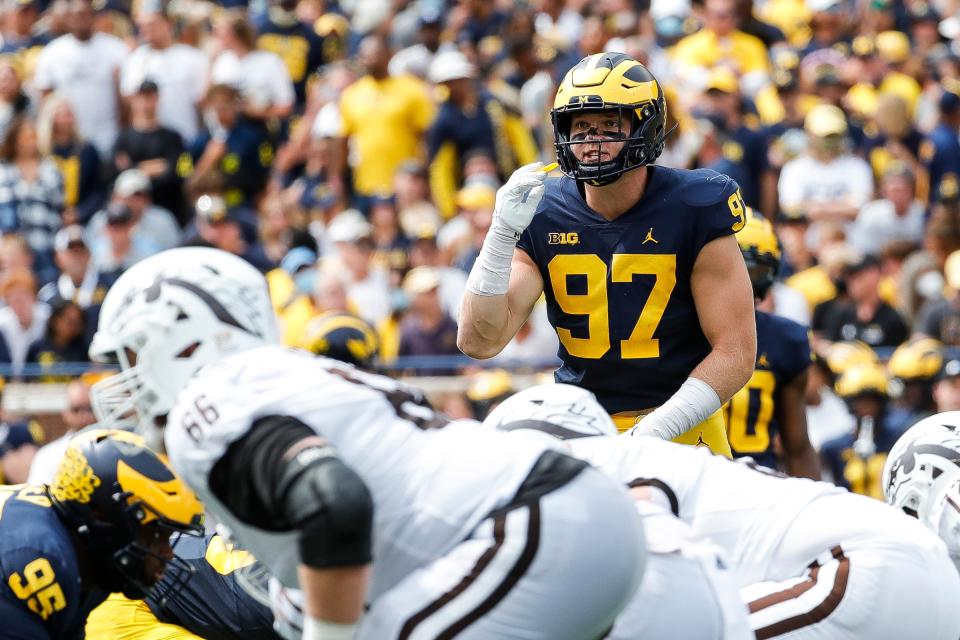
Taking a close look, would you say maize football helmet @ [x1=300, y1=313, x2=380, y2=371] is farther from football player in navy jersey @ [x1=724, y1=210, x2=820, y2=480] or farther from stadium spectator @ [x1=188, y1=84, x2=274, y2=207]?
stadium spectator @ [x1=188, y1=84, x2=274, y2=207]

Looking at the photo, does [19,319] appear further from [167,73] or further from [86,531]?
[86,531]

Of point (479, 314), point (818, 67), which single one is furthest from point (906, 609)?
point (818, 67)

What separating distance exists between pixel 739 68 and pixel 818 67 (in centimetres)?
68

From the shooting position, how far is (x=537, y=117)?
12.4 metres

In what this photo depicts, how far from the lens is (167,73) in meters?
12.6

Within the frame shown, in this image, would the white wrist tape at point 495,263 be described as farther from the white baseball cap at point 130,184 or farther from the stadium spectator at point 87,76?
the stadium spectator at point 87,76

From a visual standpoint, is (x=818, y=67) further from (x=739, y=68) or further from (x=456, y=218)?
(x=456, y=218)

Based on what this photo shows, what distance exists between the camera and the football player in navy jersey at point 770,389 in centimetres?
623

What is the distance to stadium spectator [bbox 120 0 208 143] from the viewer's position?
1252cm

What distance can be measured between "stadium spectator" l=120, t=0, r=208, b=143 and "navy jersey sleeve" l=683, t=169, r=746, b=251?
802 centimetres

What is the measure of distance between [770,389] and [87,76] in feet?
26.4

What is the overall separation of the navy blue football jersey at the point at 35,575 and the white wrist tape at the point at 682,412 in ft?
5.31

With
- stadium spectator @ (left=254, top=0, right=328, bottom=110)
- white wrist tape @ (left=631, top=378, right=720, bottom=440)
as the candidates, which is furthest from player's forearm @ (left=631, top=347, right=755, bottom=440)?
stadium spectator @ (left=254, top=0, right=328, bottom=110)

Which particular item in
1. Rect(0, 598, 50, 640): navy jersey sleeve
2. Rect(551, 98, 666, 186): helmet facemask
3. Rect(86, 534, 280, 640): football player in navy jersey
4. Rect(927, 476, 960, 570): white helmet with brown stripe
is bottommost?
Rect(86, 534, 280, 640): football player in navy jersey
